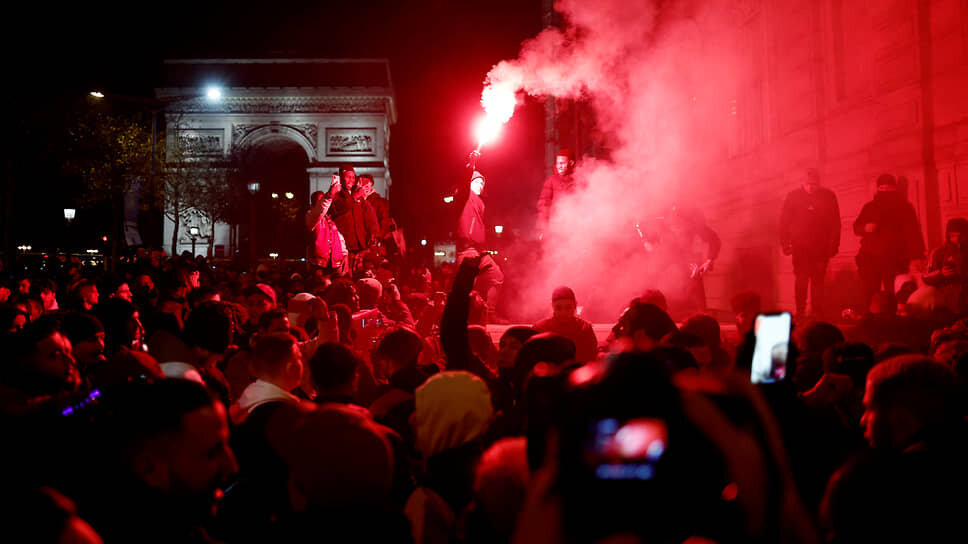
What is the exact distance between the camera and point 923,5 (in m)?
9.87

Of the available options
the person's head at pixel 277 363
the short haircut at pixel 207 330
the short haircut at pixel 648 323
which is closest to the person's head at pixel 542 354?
the short haircut at pixel 648 323

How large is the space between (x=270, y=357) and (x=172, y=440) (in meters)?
1.54

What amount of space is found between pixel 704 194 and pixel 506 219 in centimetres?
1319

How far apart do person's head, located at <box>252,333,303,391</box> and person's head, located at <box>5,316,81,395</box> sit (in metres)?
0.95

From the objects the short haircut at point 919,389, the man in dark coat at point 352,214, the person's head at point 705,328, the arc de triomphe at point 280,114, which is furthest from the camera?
the arc de triomphe at point 280,114

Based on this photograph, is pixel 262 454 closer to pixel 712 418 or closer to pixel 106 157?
pixel 712 418

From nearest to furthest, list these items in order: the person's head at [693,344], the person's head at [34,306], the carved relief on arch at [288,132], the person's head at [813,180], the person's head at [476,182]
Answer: the person's head at [693,344] < the person's head at [34,306] < the person's head at [476,182] < the person's head at [813,180] < the carved relief on arch at [288,132]

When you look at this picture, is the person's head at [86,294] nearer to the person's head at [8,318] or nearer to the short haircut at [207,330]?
the person's head at [8,318]

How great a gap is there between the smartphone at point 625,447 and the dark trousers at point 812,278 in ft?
33.4

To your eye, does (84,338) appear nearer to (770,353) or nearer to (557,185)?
(770,353)

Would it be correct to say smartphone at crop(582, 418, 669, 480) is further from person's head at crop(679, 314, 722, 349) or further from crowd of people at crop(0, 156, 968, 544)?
person's head at crop(679, 314, 722, 349)

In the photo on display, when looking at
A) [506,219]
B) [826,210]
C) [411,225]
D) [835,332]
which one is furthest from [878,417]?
[411,225]

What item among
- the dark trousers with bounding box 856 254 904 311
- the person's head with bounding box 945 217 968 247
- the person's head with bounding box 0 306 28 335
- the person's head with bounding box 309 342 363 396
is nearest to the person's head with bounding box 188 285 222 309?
the person's head with bounding box 0 306 28 335

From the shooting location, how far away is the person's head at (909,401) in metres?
2.46
